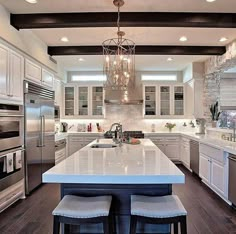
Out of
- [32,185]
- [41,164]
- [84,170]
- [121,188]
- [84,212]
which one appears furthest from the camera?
[41,164]

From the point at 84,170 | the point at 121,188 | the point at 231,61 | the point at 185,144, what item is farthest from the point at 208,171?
the point at 84,170

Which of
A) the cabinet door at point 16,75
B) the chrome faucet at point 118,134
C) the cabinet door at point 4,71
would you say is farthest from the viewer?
the chrome faucet at point 118,134

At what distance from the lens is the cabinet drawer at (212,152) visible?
3.56 m

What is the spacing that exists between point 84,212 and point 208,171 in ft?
10.3

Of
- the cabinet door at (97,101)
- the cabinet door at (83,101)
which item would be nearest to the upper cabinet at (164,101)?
the cabinet door at (97,101)

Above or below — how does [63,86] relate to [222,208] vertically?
above

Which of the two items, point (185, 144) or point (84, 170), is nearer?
point (84, 170)

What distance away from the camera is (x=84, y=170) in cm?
189

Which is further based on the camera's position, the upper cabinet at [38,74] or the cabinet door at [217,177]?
the upper cabinet at [38,74]

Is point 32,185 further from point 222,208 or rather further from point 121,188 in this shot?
point 222,208

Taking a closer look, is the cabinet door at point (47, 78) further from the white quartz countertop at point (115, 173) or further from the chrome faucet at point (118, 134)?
the white quartz countertop at point (115, 173)

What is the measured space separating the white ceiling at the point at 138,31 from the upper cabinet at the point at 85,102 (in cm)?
78

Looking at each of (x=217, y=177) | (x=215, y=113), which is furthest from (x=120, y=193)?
(x=215, y=113)

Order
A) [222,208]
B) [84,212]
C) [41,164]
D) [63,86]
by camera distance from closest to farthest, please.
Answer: [84,212] → [222,208] → [41,164] → [63,86]
